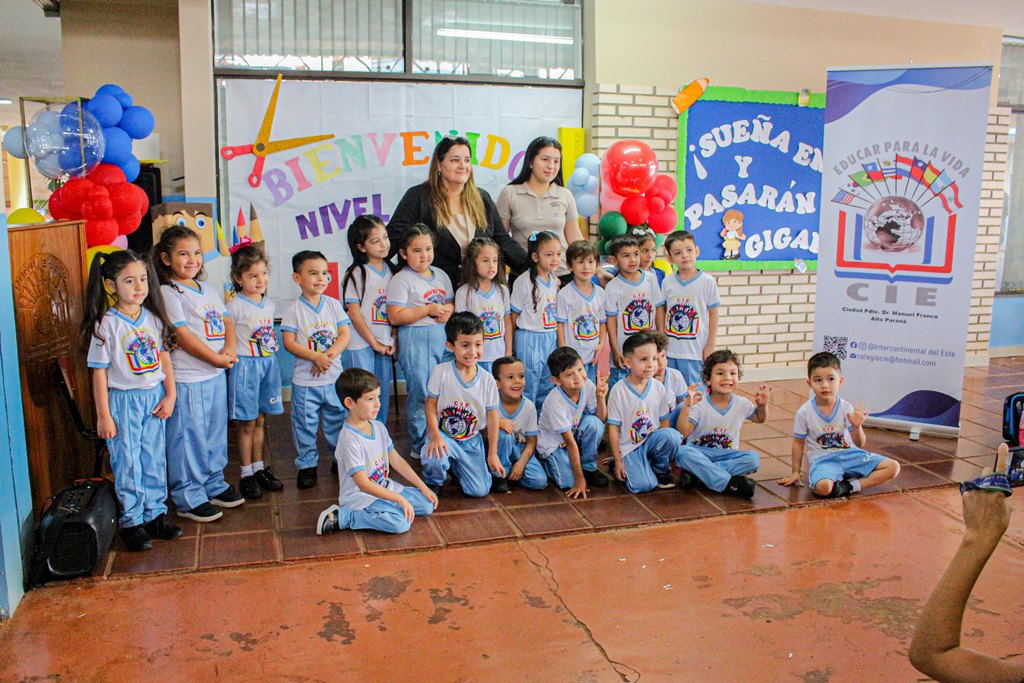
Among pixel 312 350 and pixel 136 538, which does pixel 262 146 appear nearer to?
pixel 312 350

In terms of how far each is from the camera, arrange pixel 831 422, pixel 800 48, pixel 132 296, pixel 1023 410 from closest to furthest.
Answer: pixel 132 296 < pixel 831 422 < pixel 1023 410 < pixel 800 48

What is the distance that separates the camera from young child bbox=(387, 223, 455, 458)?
4609 mm

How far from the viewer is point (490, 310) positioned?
4676mm

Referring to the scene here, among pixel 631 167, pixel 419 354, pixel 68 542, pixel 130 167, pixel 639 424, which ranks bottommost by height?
pixel 68 542

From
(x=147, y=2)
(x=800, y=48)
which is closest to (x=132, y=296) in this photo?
(x=147, y=2)

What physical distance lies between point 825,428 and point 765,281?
276 cm

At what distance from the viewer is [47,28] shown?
313 inches

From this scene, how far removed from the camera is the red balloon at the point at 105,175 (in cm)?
447

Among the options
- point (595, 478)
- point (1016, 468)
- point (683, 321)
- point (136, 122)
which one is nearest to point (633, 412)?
point (595, 478)

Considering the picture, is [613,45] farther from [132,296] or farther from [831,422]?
[132,296]

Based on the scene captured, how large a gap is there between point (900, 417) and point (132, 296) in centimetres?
443

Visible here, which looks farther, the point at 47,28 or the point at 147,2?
the point at 47,28

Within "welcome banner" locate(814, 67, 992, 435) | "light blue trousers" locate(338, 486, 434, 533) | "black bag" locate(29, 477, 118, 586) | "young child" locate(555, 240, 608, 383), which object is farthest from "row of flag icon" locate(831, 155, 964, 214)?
"black bag" locate(29, 477, 118, 586)

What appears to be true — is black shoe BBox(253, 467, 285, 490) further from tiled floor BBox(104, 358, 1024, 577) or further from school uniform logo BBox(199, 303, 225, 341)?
school uniform logo BBox(199, 303, 225, 341)
